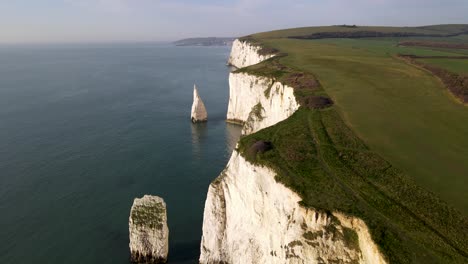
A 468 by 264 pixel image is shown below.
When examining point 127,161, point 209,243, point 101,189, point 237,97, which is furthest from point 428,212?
point 237,97

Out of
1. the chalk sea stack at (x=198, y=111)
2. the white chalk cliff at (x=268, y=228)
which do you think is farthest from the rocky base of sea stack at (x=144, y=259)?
the chalk sea stack at (x=198, y=111)

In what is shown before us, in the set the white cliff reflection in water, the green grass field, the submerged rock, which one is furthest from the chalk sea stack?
the submerged rock

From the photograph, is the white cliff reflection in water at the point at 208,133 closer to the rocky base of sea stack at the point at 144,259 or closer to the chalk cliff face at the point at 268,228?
the chalk cliff face at the point at 268,228

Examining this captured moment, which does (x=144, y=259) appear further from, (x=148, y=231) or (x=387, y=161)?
(x=387, y=161)

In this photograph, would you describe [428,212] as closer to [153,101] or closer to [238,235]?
[238,235]

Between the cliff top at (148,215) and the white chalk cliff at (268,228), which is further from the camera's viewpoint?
the cliff top at (148,215)

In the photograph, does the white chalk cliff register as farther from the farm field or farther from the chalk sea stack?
the chalk sea stack
